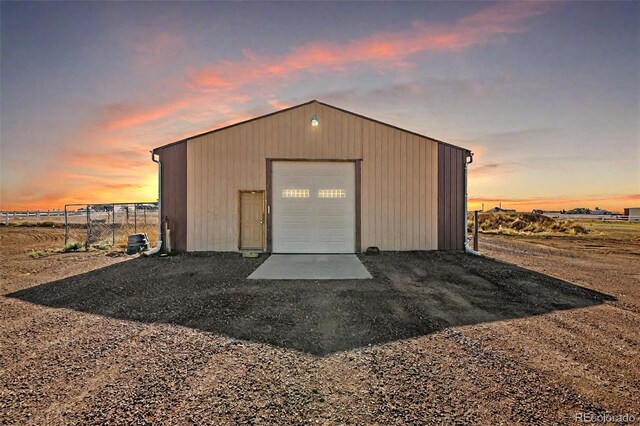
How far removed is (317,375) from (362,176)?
7.93 metres

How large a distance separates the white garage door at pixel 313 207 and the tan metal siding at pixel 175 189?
3.17 m

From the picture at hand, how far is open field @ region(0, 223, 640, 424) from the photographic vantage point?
234 cm

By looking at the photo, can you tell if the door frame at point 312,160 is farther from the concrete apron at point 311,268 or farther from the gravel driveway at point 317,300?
the gravel driveway at point 317,300

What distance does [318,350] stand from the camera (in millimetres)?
3316

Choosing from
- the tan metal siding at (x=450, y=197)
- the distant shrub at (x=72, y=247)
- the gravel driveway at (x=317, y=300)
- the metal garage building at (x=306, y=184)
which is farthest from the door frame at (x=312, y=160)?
the distant shrub at (x=72, y=247)

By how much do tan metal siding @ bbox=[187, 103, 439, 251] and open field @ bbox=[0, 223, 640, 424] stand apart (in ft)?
11.7

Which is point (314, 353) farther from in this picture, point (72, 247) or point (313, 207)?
point (72, 247)

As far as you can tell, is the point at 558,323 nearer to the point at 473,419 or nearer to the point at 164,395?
the point at 473,419

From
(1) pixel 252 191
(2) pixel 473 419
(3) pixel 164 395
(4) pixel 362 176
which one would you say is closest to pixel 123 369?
(3) pixel 164 395

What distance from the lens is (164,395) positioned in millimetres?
2490

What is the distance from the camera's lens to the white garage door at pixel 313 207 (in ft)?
32.9

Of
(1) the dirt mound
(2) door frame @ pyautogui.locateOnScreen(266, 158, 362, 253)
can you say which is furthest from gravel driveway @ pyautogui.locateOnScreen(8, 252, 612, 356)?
(1) the dirt mound

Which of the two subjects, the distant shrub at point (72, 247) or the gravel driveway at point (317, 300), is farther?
the distant shrub at point (72, 247)

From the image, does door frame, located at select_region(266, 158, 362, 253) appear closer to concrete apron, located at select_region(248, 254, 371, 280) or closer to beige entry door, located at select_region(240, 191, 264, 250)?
beige entry door, located at select_region(240, 191, 264, 250)
